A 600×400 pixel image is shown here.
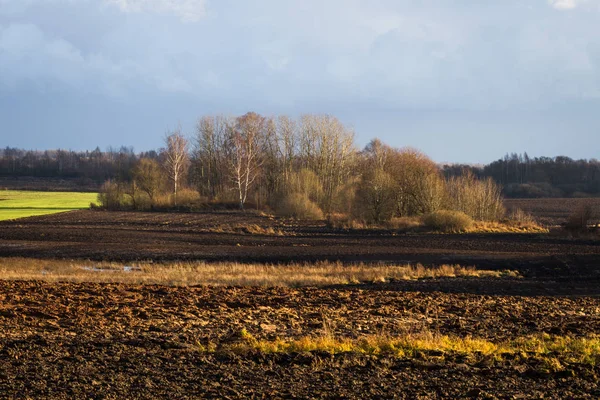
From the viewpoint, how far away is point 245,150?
3130 inches

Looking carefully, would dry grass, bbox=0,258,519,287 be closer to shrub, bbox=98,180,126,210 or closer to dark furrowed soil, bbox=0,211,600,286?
dark furrowed soil, bbox=0,211,600,286

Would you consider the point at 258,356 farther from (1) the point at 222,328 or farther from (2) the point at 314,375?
(1) the point at 222,328

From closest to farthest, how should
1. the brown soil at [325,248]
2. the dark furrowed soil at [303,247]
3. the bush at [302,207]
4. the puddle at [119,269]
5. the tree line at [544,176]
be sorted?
the puddle at [119,269] → the brown soil at [325,248] → the dark furrowed soil at [303,247] → the bush at [302,207] → the tree line at [544,176]

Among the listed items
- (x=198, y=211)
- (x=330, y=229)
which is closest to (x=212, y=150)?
(x=198, y=211)

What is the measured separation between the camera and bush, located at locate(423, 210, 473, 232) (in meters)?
47.7

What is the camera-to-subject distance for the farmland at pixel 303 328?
8688mm

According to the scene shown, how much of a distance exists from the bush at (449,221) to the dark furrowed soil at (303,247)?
253cm

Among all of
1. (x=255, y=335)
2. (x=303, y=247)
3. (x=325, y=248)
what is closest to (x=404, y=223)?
(x=325, y=248)

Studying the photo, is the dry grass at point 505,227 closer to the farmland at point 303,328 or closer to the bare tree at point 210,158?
the farmland at point 303,328

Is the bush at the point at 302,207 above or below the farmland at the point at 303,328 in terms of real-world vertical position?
above

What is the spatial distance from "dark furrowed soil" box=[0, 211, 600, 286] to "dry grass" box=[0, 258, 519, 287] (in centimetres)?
269

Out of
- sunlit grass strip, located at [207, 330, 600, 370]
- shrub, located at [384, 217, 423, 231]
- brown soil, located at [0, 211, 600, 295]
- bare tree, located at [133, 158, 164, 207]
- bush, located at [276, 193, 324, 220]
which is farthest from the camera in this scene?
bare tree, located at [133, 158, 164, 207]

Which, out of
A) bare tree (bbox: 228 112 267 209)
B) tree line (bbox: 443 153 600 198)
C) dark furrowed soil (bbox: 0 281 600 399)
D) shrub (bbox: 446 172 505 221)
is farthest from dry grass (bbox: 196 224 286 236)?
tree line (bbox: 443 153 600 198)

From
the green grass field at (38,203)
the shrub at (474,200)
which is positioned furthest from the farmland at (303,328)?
the green grass field at (38,203)
